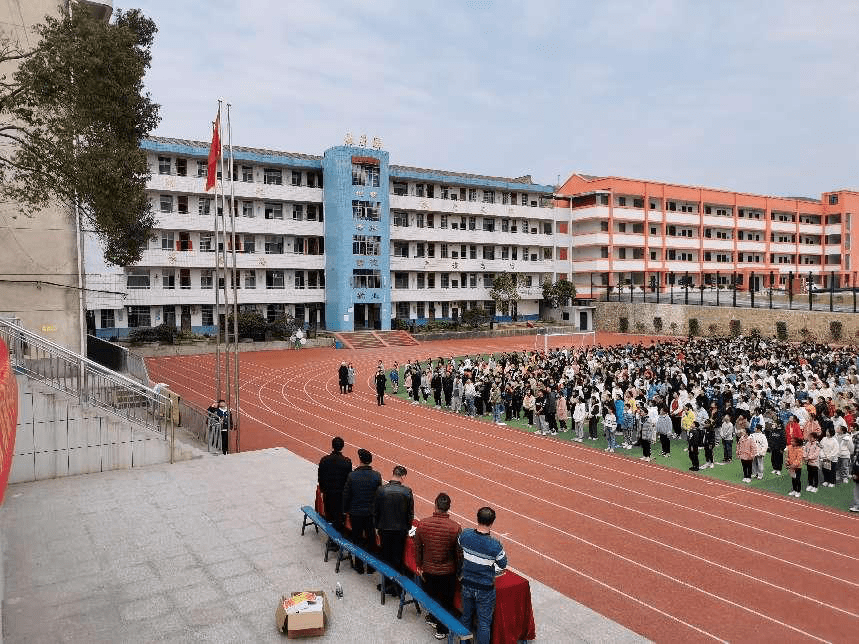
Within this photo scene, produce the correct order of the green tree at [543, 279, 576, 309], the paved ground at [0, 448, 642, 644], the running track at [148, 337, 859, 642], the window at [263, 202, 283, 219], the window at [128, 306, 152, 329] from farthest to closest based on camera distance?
the green tree at [543, 279, 576, 309] → the window at [263, 202, 283, 219] → the window at [128, 306, 152, 329] → the running track at [148, 337, 859, 642] → the paved ground at [0, 448, 642, 644]

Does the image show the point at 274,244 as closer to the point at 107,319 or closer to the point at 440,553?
the point at 107,319

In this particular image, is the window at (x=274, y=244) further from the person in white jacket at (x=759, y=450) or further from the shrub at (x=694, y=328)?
the person in white jacket at (x=759, y=450)

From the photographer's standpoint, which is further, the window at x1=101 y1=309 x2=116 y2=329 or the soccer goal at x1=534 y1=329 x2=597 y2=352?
the soccer goal at x1=534 y1=329 x2=597 y2=352

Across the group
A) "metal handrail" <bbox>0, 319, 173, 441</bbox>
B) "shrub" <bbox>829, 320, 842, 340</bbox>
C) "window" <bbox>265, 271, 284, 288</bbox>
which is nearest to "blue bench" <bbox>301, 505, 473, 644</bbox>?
"metal handrail" <bbox>0, 319, 173, 441</bbox>

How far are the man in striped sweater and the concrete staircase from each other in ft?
130

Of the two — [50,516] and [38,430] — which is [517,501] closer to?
[50,516]

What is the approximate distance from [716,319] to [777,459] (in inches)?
1426

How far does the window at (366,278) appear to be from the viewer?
167 feet

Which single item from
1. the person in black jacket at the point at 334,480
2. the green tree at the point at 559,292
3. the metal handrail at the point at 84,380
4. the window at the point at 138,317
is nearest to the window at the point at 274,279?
the window at the point at 138,317

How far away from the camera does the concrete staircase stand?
46.2 metres

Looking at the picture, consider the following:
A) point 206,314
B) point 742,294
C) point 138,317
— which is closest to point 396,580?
point 138,317

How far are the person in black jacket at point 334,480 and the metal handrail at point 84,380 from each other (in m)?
6.65

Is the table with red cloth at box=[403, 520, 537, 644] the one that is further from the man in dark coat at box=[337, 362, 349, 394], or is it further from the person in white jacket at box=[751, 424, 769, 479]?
the man in dark coat at box=[337, 362, 349, 394]

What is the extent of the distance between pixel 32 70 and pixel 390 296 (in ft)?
135
